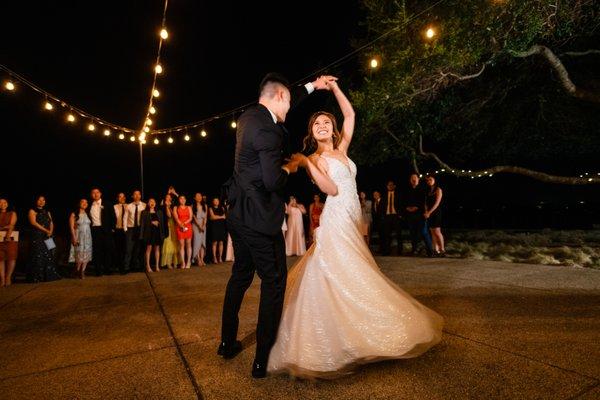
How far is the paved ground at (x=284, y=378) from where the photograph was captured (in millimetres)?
2156

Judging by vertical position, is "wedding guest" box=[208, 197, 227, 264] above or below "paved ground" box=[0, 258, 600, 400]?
above

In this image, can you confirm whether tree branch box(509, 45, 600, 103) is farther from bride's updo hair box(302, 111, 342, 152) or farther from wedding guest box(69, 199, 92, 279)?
wedding guest box(69, 199, 92, 279)

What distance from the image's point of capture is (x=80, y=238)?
8414 millimetres

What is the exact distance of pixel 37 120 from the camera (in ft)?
64.2

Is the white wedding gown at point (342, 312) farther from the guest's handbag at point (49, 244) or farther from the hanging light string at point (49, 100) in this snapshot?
the hanging light string at point (49, 100)

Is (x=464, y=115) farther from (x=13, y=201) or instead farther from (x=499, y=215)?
(x=13, y=201)

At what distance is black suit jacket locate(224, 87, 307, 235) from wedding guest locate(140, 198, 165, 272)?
22.5 ft

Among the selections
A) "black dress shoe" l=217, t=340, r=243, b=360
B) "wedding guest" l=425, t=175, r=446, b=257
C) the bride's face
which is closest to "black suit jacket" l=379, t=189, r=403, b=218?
"wedding guest" l=425, t=175, r=446, b=257

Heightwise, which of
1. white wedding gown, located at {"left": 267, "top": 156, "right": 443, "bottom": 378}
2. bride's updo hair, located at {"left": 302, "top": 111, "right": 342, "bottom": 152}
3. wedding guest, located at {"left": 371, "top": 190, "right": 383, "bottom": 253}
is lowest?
white wedding gown, located at {"left": 267, "top": 156, "right": 443, "bottom": 378}

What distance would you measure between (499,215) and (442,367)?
18839mm

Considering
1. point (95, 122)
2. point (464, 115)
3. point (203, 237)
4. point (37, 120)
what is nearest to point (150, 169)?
point (37, 120)

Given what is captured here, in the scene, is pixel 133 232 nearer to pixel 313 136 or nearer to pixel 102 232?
pixel 102 232

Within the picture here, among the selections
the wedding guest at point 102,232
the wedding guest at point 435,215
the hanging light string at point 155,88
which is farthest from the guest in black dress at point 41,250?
the wedding guest at point 435,215

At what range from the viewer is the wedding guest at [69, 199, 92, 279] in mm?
8117
